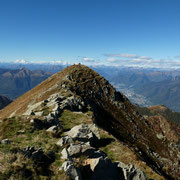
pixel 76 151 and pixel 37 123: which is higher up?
pixel 76 151

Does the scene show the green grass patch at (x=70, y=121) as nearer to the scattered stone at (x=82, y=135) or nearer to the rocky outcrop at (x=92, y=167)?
the scattered stone at (x=82, y=135)

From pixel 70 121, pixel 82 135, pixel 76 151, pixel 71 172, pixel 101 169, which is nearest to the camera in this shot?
pixel 71 172

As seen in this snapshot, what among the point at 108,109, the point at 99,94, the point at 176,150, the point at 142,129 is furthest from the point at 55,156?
the point at 176,150

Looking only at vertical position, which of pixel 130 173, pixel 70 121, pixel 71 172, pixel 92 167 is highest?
pixel 71 172

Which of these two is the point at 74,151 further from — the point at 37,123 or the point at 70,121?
the point at 70,121

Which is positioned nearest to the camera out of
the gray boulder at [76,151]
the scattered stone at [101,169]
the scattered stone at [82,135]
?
the scattered stone at [101,169]

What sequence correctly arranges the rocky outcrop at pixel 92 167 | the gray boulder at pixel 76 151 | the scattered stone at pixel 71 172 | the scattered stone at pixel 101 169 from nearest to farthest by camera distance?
the scattered stone at pixel 71 172, the rocky outcrop at pixel 92 167, the scattered stone at pixel 101 169, the gray boulder at pixel 76 151

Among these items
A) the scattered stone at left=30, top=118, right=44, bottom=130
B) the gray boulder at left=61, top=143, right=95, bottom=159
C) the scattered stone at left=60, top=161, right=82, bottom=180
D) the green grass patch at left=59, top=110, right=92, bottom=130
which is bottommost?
the green grass patch at left=59, top=110, right=92, bottom=130

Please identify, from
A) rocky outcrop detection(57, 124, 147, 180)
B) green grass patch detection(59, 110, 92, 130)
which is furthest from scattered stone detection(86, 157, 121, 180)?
green grass patch detection(59, 110, 92, 130)

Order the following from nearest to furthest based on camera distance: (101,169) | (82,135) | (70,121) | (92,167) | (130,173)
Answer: (92,167) → (101,169) → (130,173) → (82,135) → (70,121)

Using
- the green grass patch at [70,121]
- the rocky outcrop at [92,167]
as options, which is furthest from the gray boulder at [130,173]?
the green grass patch at [70,121]

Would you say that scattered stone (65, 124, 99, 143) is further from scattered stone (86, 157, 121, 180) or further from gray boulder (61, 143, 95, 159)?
scattered stone (86, 157, 121, 180)

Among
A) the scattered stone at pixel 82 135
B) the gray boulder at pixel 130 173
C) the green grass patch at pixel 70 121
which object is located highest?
the scattered stone at pixel 82 135

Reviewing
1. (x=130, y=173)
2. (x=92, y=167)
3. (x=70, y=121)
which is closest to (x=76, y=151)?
(x=92, y=167)
